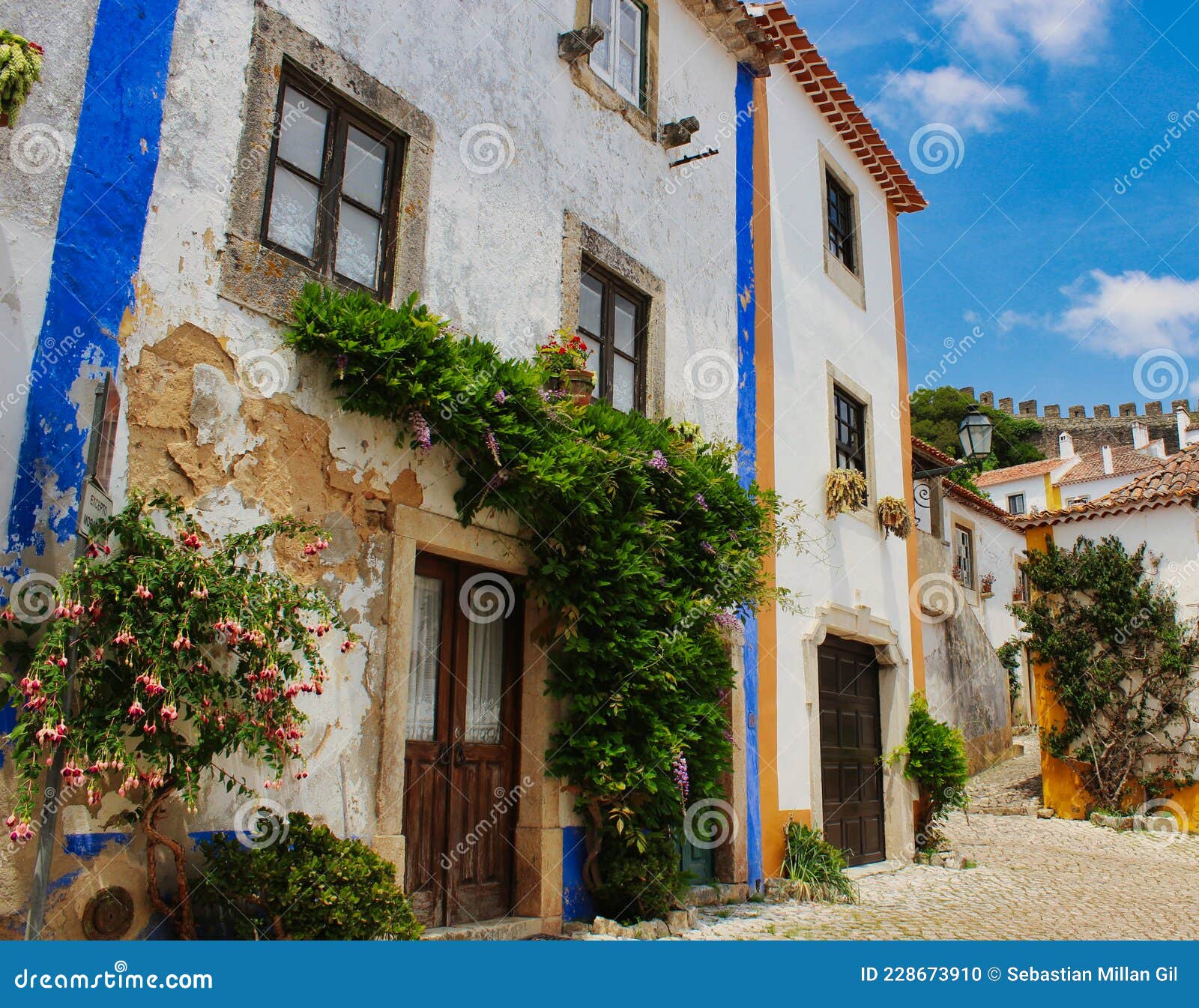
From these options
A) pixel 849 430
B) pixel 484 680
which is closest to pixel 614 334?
pixel 484 680

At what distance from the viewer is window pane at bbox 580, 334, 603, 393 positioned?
24.8 feet

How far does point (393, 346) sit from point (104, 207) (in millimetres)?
1438

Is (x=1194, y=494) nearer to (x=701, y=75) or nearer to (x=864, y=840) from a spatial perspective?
(x=864, y=840)

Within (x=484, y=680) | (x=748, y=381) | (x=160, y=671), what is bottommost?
(x=160, y=671)

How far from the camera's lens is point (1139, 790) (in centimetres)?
1332

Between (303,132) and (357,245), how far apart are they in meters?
0.65

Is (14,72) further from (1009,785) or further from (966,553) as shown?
(966,553)

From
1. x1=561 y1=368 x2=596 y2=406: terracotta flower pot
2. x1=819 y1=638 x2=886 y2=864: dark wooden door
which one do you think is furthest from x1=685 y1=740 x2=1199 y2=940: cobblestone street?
x1=561 y1=368 x2=596 y2=406: terracotta flower pot

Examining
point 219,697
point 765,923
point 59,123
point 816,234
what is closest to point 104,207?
point 59,123

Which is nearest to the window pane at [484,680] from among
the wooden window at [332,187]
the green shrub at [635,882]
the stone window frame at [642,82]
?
the green shrub at [635,882]

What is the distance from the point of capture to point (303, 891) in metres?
4.27

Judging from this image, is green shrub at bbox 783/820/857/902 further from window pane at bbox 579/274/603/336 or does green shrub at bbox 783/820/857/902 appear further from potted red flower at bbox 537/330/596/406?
window pane at bbox 579/274/603/336

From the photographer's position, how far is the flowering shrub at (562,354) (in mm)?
6637

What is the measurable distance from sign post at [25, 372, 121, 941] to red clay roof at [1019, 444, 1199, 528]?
12918 millimetres
